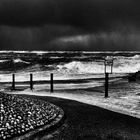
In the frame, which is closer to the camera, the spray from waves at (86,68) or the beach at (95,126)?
the beach at (95,126)

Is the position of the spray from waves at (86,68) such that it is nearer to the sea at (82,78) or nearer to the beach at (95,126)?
the sea at (82,78)

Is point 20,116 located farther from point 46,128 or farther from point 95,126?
point 95,126

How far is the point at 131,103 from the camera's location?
12.5 metres

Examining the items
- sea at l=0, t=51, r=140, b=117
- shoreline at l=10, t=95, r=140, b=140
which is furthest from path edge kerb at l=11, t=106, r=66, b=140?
sea at l=0, t=51, r=140, b=117

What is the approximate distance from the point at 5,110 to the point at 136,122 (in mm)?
3805

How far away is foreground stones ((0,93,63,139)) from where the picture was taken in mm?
7021

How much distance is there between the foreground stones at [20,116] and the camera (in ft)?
23.0

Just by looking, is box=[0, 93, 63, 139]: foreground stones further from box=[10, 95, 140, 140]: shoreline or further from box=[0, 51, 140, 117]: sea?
box=[0, 51, 140, 117]: sea

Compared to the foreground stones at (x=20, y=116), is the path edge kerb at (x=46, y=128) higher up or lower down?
lower down

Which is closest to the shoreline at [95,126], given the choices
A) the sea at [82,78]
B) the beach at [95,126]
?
the beach at [95,126]

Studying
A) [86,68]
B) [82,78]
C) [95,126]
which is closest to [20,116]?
[95,126]

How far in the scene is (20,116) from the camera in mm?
7953

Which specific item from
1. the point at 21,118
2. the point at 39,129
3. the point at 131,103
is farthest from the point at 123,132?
the point at 131,103

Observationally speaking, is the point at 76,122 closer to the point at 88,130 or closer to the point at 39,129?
the point at 88,130
